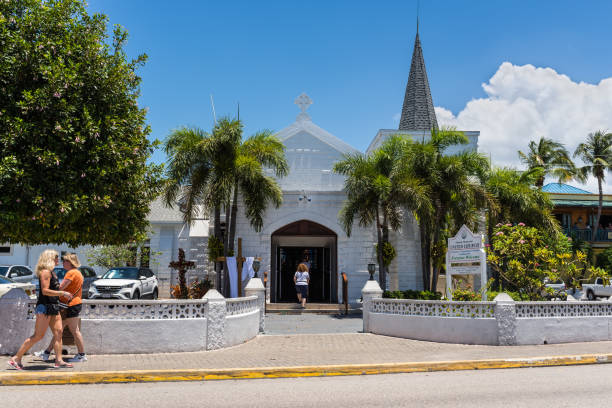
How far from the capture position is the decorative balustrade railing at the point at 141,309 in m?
9.46

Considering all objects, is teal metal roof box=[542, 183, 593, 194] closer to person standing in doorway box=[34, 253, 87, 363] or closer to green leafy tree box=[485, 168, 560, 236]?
green leafy tree box=[485, 168, 560, 236]

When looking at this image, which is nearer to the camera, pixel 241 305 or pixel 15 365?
pixel 15 365

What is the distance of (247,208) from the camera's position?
1902 cm

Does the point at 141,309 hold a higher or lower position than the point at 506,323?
higher

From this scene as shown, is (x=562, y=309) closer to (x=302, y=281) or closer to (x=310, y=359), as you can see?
(x=310, y=359)

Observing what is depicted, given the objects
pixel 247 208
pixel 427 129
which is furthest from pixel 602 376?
pixel 427 129

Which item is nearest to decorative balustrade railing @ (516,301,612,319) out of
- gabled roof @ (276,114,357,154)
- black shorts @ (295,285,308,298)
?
black shorts @ (295,285,308,298)

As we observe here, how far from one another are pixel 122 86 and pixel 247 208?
8575mm

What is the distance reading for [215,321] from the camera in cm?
1012

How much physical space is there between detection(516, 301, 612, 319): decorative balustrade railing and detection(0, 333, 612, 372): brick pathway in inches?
27.4

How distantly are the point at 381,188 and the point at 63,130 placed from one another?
1060cm

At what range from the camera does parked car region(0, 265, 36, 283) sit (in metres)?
21.4

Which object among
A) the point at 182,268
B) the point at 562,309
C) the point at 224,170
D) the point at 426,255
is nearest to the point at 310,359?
the point at 562,309

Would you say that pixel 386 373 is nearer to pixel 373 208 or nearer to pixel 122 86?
pixel 122 86
